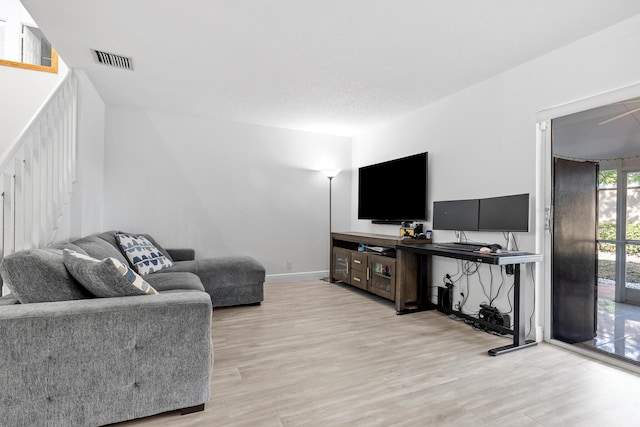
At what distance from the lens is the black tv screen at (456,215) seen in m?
2.99

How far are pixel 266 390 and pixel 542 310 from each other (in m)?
2.28

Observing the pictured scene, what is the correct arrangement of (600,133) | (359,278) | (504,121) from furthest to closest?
(359,278) < (504,121) < (600,133)

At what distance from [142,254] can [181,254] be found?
75cm

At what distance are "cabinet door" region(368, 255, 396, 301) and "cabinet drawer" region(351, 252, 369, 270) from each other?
4.7 inches

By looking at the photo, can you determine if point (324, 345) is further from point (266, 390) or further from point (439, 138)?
point (439, 138)

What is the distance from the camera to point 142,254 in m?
3.17

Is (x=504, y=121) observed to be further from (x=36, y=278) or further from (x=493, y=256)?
(x=36, y=278)

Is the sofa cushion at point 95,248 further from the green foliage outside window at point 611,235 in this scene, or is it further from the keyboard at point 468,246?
the green foliage outside window at point 611,235

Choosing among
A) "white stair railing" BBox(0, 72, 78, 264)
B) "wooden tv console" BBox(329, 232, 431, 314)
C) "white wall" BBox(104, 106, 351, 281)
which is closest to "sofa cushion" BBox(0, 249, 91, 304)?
"white stair railing" BBox(0, 72, 78, 264)

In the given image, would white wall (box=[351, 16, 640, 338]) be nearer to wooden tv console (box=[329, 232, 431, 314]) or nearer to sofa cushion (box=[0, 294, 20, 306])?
wooden tv console (box=[329, 232, 431, 314])

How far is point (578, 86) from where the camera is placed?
237cm

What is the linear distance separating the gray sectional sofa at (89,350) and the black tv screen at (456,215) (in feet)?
8.07

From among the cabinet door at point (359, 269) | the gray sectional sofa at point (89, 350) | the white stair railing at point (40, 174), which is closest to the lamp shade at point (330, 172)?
the cabinet door at point (359, 269)

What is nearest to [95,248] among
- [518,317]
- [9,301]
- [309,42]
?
[9,301]
